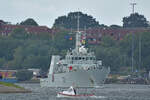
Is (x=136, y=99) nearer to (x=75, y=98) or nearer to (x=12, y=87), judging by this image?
(x=75, y=98)

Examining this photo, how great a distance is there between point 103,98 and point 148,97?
1184 centimetres

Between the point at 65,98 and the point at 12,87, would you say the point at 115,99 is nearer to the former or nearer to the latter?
the point at 65,98

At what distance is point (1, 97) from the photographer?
162 meters

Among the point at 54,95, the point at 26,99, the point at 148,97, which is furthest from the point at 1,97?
the point at 148,97

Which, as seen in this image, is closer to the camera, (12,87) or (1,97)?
(1,97)

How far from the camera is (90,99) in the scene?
16250 cm

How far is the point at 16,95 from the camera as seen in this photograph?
16962 centimetres

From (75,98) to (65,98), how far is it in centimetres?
191

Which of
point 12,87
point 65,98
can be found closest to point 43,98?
point 65,98

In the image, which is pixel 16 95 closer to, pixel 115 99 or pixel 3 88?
pixel 3 88

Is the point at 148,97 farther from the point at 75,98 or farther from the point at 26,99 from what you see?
the point at 26,99

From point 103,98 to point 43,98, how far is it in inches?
451

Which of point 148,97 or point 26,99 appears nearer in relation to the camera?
point 26,99

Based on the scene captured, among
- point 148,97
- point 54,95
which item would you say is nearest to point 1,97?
point 54,95
